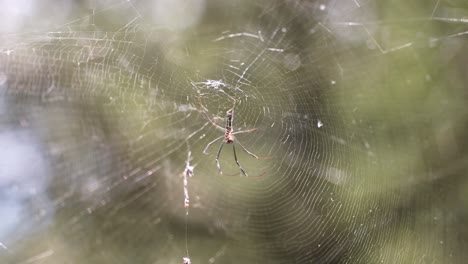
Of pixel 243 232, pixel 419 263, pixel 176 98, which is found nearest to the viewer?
pixel 419 263

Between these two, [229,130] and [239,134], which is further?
[239,134]

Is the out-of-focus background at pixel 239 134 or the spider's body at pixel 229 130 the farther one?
the out-of-focus background at pixel 239 134

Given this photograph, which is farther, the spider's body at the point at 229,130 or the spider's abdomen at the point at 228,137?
the spider's abdomen at the point at 228,137

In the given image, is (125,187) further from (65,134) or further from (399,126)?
(399,126)

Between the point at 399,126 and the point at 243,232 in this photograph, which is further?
the point at 243,232

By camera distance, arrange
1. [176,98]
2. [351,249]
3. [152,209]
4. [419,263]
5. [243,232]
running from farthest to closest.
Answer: [152,209] → [243,232] → [176,98] → [419,263] → [351,249]

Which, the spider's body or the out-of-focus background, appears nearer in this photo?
the spider's body

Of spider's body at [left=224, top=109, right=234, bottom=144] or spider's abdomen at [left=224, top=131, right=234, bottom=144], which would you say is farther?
spider's abdomen at [left=224, top=131, right=234, bottom=144]

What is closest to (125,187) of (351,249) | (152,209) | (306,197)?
(152,209)
